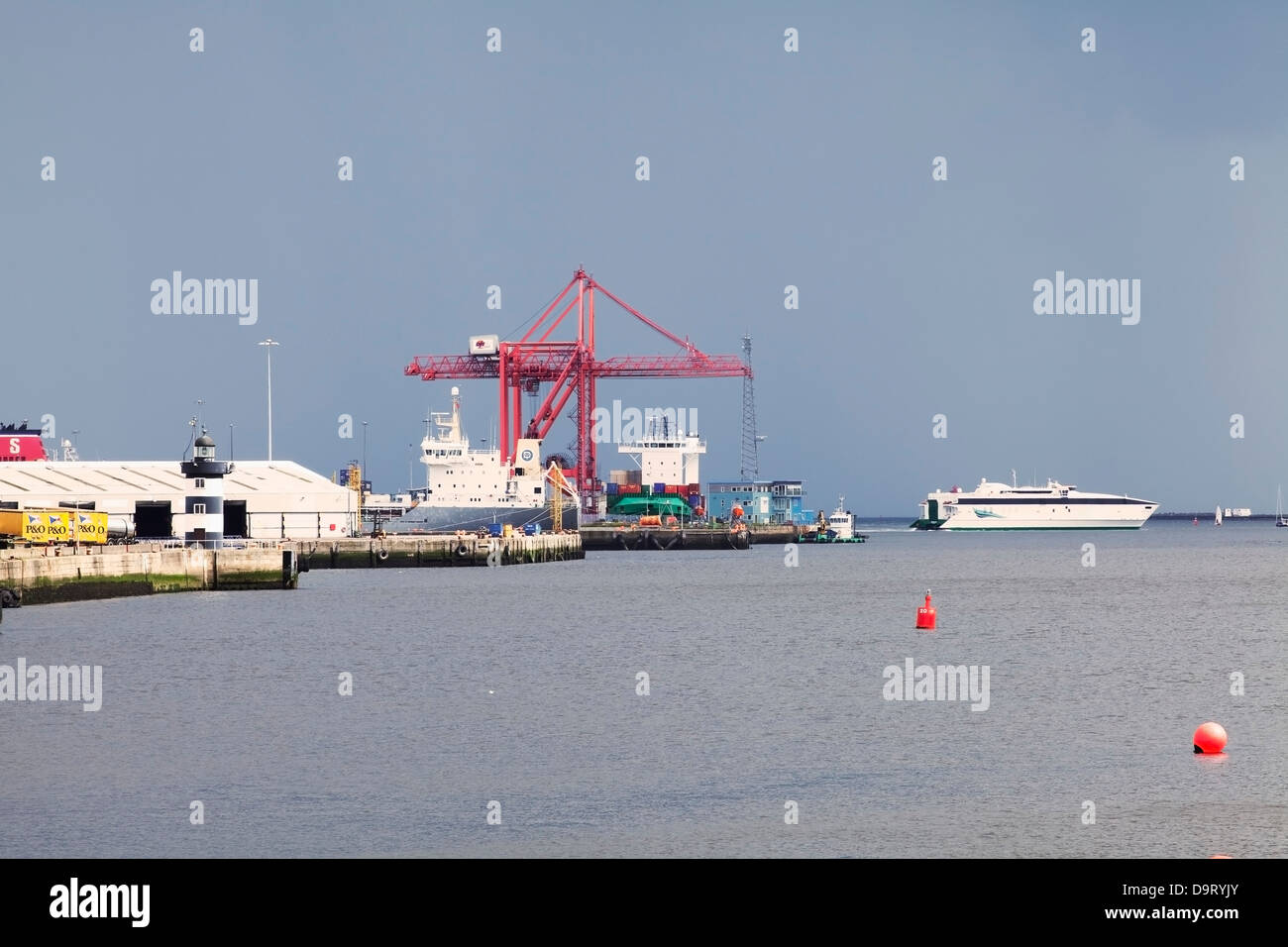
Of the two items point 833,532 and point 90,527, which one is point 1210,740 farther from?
point 833,532

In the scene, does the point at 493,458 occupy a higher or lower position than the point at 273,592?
higher

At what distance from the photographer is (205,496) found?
197 ft

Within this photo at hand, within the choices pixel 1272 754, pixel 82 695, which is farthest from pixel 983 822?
pixel 82 695

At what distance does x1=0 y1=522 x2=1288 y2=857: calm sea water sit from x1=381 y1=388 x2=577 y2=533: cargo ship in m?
52.4

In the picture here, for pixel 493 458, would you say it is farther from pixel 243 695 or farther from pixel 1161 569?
pixel 243 695

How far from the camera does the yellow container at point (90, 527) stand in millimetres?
60850

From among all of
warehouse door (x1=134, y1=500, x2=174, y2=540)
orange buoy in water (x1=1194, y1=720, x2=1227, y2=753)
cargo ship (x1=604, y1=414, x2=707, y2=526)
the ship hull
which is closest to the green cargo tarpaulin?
cargo ship (x1=604, y1=414, x2=707, y2=526)

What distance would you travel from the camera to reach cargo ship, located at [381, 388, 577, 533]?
348 feet

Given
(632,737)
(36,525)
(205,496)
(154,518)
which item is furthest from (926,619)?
(154,518)

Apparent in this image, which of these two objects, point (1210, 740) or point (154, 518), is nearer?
point (1210, 740)

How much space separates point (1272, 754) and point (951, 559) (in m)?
89.1

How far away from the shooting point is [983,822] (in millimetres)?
18547

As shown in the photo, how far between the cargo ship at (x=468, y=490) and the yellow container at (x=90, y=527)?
4144 centimetres

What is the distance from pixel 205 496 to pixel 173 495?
2653 cm
